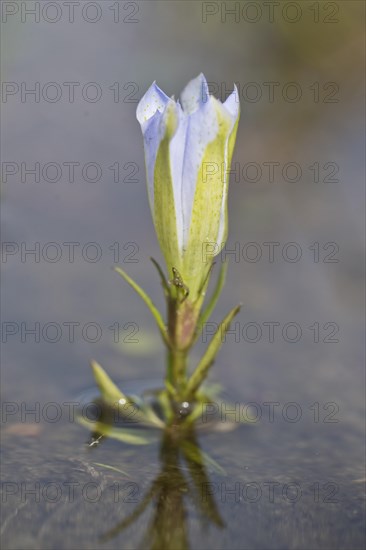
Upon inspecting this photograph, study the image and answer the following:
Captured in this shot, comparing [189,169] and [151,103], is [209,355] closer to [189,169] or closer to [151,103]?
[189,169]

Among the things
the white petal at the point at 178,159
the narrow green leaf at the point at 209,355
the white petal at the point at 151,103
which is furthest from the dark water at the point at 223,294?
the white petal at the point at 151,103

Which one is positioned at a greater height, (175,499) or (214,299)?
(214,299)

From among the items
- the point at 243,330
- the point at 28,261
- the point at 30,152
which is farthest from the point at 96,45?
the point at 243,330

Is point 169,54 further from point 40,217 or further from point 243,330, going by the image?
point 243,330

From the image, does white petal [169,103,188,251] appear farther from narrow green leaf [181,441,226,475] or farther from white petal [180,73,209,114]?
narrow green leaf [181,441,226,475]

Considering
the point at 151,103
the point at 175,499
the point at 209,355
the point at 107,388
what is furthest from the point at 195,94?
the point at 175,499

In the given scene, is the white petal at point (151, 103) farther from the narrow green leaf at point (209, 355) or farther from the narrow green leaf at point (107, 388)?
the narrow green leaf at point (107, 388)
